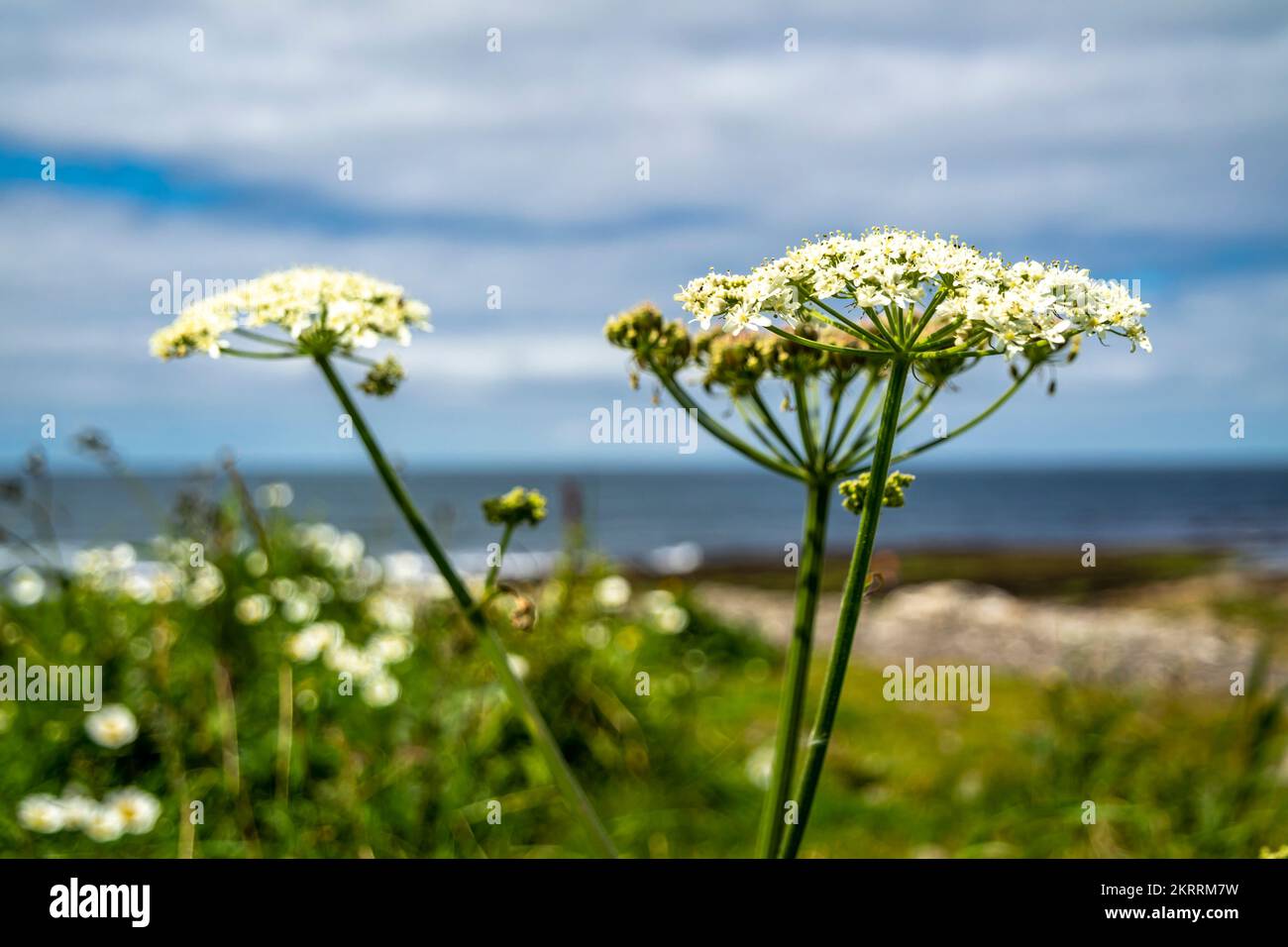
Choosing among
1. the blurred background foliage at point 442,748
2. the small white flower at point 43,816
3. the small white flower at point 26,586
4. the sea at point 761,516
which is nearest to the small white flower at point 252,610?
the blurred background foliage at point 442,748

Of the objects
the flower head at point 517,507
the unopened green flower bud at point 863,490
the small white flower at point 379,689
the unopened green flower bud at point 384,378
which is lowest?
the small white flower at point 379,689

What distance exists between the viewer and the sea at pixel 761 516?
21547mm

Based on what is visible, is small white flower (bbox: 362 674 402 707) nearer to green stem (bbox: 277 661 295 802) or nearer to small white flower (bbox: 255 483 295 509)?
green stem (bbox: 277 661 295 802)

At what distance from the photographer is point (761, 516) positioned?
240ft

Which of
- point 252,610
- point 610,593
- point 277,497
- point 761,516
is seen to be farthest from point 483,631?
point 761,516

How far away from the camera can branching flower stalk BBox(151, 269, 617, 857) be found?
2.34 m

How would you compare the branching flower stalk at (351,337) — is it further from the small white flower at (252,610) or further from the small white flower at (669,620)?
the small white flower at (669,620)

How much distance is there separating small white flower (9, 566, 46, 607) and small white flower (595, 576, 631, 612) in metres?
4.36

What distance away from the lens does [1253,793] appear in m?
5.89

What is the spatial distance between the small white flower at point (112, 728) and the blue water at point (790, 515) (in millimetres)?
1440

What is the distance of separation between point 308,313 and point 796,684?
59.5 inches

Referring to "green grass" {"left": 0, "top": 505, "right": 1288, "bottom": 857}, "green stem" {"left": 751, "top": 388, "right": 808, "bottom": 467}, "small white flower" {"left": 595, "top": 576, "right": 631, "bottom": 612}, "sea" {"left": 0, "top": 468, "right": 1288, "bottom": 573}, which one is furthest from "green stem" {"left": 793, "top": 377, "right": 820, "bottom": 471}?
"small white flower" {"left": 595, "top": 576, "right": 631, "bottom": 612}
